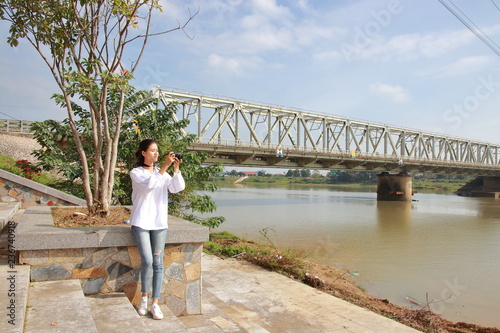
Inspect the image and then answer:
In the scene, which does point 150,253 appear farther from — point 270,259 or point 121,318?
point 270,259

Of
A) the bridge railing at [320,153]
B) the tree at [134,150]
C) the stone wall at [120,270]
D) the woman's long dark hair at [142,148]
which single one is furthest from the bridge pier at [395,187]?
the woman's long dark hair at [142,148]

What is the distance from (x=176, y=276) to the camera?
3842 mm

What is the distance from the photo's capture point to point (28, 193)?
26.3ft

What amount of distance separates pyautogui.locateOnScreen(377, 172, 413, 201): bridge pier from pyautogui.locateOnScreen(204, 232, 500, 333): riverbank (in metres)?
41.3

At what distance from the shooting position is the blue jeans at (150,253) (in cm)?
346

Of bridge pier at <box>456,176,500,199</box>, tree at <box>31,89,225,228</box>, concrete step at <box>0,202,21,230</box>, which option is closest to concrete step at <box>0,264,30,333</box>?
concrete step at <box>0,202,21,230</box>

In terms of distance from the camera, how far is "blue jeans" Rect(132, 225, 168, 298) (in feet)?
11.3

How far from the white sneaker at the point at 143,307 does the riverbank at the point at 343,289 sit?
10.9 feet

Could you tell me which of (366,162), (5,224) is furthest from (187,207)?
(366,162)

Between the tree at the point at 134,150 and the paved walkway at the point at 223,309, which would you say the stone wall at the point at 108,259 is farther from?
the tree at the point at 134,150

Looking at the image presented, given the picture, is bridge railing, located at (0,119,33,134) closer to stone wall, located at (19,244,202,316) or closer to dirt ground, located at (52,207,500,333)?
dirt ground, located at (52,207,500,333)

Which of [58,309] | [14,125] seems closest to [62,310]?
[58,309]

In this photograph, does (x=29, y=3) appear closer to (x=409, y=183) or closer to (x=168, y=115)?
(x=168, y=115)

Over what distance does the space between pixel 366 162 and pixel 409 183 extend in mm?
9679
